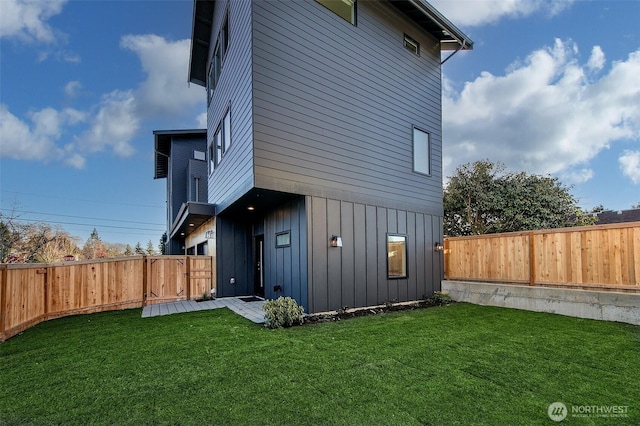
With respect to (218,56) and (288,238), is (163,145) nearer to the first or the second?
(218,56)

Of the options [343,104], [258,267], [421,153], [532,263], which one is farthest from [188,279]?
[532,263]

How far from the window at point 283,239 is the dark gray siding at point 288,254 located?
8 centimetres

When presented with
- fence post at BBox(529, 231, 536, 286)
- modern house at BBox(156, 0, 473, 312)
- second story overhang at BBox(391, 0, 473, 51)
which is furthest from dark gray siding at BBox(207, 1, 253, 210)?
fence post at BBox(529, 231, 536, 286)

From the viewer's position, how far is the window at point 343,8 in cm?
716

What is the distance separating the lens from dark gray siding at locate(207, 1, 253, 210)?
20.2 ft

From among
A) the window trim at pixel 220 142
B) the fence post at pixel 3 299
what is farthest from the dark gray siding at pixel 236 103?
the fence post at pixel 3 299

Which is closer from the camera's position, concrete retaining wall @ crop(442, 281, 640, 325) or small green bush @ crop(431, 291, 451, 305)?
concrete retaining wall @ crop(442, 281, 640, 325)

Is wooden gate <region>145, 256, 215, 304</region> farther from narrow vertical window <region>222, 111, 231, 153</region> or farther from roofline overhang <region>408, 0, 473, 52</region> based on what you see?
roofline overhang <region>408, 0, 473, 52</region>

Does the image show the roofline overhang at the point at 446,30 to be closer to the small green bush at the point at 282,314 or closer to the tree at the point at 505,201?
the tree at the point at 505,201

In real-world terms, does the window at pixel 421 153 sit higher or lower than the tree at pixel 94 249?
higher

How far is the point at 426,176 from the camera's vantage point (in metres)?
9.05

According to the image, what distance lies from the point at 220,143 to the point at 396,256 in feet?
18.9

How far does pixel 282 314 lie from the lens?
17.8ft

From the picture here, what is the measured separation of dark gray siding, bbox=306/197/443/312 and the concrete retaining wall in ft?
3.13
